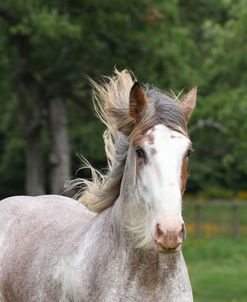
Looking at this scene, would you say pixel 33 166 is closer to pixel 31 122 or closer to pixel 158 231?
pixel 31 122

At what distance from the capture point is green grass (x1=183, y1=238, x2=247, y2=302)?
15.4 meters

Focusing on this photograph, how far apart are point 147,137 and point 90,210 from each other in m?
1.18

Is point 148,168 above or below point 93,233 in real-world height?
above

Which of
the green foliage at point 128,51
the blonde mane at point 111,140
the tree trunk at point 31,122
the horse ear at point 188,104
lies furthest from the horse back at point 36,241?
the tree trunk at point 31,122

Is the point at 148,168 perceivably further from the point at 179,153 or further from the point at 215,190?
the point at 215,190

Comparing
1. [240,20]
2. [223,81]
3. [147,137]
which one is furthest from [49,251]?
[223,81]


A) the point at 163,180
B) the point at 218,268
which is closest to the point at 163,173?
the point at 163,180

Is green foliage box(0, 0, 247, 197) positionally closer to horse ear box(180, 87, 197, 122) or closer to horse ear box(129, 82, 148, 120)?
horse ear box(180, 87, 197, 122)

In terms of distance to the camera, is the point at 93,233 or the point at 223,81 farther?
the point at 223,81

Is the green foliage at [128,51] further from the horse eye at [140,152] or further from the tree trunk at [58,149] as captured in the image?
the horse eye at [140,152]

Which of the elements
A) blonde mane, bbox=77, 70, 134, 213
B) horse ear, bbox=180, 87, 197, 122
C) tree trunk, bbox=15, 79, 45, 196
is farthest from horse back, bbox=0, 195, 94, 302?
tree trunk, bbox=15, 79, 45, 196

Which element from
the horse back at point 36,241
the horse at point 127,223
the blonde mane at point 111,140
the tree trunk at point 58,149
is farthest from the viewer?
the tree trunk at point 58,149

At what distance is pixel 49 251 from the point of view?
6.79 m

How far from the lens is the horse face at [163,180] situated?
5289mm
